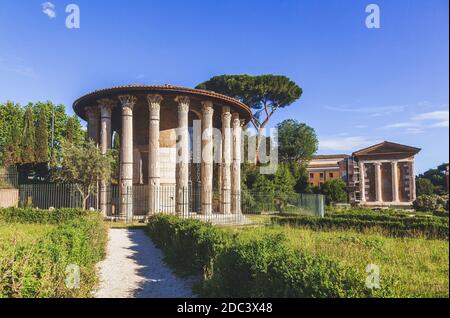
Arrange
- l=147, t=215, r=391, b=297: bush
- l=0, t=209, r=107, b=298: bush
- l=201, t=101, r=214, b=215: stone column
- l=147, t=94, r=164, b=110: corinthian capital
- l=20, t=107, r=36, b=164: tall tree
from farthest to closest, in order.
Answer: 1. l=20, t=107, r=36, b=164: tall tree
2. l=201, t=101, r=214, b=215: stone column
3. l=147, t=94, r=164, b=110: corinthian capital
4. l=0, t=209, r=107, b=298: bush
5. l=147, t=215, r=391, b=297: bush

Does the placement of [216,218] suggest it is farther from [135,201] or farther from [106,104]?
[106,104]

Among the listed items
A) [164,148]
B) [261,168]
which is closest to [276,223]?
[164,148]

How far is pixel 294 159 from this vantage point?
161 feet

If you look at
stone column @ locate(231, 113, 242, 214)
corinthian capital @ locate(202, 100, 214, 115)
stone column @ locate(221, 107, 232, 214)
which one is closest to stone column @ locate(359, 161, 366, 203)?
stone column @ locate(231, 113, 242, 214)

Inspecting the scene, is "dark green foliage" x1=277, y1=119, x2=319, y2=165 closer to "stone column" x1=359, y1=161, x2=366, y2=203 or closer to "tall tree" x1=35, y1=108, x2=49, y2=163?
"stone column" x1=359, y1=161, x2=366, y2=203

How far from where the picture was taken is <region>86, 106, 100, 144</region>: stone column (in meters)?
24.2

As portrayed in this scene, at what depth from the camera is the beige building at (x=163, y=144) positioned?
832 inches

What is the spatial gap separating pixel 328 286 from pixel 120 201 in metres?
18.5

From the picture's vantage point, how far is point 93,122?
24391 millimetres

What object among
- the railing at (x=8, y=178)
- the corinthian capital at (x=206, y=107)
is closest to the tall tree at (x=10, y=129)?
the railing at (x=8, y=178)

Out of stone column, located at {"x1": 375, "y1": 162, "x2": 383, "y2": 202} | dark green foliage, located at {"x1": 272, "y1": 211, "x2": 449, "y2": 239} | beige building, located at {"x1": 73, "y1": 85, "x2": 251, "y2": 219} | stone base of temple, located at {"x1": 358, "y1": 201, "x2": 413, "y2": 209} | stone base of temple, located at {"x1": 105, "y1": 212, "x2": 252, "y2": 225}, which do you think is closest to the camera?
dark green foliage, located at {"x1": 272, "y1": 211, "x2": 449, "y2": 239}

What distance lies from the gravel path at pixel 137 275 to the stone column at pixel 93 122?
13.4 meters

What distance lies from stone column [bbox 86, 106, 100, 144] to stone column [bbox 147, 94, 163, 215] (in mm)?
5293

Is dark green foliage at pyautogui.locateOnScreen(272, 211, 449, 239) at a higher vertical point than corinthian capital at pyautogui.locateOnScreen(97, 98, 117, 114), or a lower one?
lower
